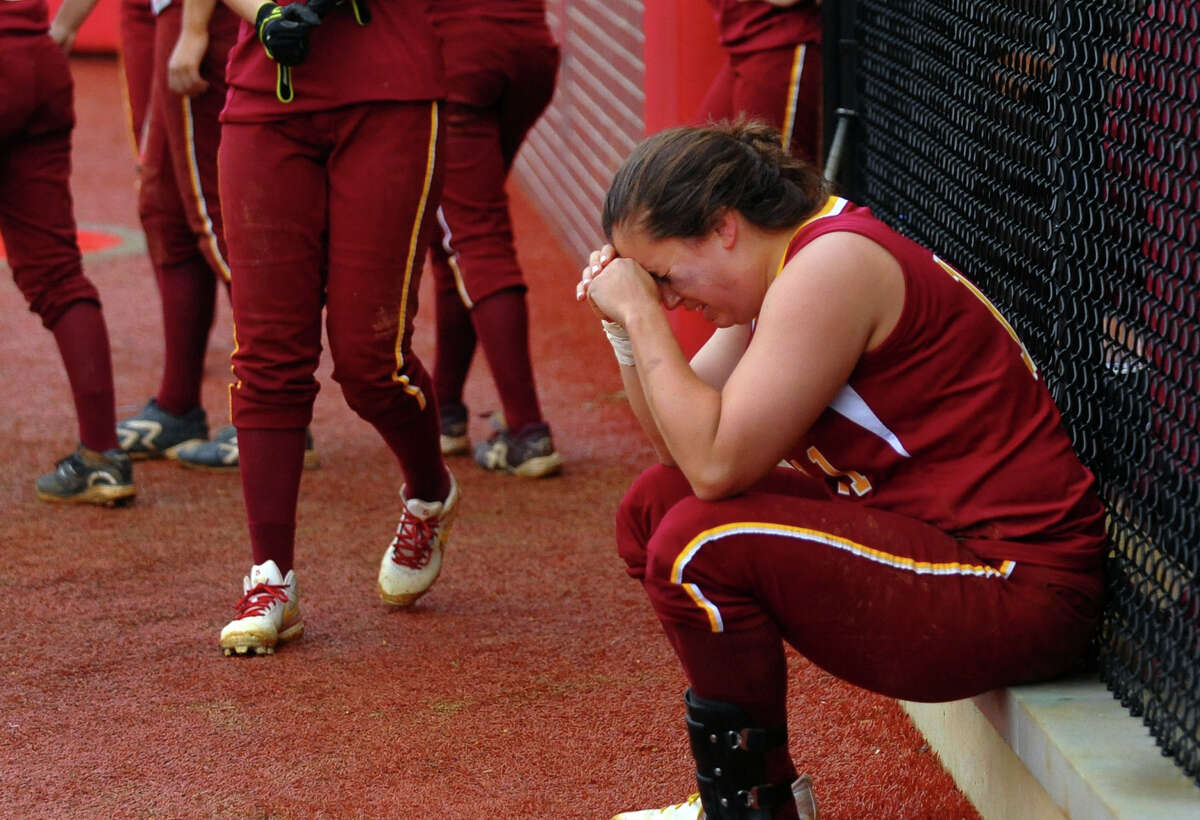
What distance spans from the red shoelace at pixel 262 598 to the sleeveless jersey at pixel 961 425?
1435 mm

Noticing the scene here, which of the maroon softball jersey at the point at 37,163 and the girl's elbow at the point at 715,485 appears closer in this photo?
the girl's elbow at the point at 715,485

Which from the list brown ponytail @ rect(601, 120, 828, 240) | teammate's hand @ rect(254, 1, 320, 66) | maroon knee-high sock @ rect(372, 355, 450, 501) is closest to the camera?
brown ponytail @ rect(601, 120, 828, 240)

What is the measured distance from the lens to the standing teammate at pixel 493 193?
4375 mm

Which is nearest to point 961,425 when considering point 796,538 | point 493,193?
point 796,538

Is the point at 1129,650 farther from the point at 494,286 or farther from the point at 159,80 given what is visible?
the point at 159,80

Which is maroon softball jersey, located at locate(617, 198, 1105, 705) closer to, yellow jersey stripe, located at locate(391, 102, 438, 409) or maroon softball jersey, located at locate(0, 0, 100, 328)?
yellow jersey stripe, located at locate(391, 102, 438, 409)

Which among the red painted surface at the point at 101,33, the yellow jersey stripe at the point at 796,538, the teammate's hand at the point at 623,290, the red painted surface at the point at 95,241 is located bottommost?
the red painted surface at the point at 101,33

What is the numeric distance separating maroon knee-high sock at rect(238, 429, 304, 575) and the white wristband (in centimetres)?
99

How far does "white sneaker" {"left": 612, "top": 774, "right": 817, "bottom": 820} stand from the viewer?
2418mm

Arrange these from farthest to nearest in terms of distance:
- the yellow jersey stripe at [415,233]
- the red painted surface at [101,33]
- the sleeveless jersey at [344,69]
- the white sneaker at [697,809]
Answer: the red painted surface at [101,33] < the yellow jersey stripe at [415,233] < the sleeveless jersey at [344,69] < the white sneaker at [697,809]

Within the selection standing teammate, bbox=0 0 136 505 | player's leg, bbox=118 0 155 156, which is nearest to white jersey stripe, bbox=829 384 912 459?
standing teammate, bbox=0 0 136 505

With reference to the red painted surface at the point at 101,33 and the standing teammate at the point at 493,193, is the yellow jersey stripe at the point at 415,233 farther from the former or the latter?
the red painted surface at the point at 101,33

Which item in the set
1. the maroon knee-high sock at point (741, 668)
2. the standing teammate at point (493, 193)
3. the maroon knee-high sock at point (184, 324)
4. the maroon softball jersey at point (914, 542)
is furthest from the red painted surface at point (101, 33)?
the maroon knee-high sock at point (741, 668)

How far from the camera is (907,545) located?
2.24 metres
